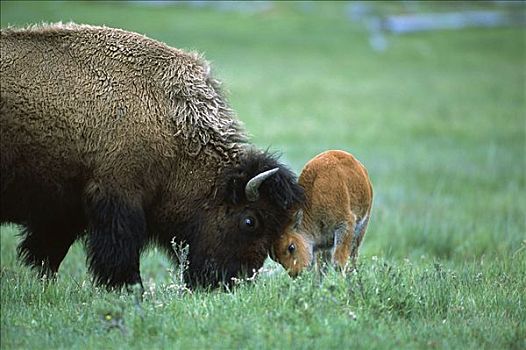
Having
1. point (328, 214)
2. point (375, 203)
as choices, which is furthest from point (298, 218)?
point (375, 203)

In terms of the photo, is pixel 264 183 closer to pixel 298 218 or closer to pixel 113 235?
pixel 298 218

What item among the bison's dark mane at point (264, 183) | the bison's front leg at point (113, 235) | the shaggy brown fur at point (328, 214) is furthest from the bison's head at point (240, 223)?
the bison's front leg at point (113, 235)

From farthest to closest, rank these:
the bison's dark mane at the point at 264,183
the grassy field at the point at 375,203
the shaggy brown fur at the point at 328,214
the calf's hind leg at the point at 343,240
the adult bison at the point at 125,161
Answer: the calf's hind leg at the point at 343,240, the shaggy brown fur at the point at 328,214, the bison's dark mane at the point at 264,183, the adult bison at the point at 125,161, the grassy field at the point at 375,203

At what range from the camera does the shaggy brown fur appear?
28.7 feet

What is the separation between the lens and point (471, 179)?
59.9ft

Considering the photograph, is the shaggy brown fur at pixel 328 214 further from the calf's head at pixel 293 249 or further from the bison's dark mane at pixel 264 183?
the bison's dark mane at pixel 264 183

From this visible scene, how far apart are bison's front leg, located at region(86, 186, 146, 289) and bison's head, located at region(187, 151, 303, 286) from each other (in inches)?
25.0

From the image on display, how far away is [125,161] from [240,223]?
1151 mm

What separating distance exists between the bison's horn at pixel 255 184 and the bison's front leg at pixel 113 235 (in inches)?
36.9

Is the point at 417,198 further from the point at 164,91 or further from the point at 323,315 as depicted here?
the point at 323,315

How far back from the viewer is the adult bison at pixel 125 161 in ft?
26.9

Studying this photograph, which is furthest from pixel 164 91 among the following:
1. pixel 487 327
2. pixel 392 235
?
pixel 392 235

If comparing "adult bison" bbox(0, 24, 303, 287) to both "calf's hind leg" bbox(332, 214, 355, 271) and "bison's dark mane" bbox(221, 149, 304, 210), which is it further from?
"calf's hind leg" bbox(332, 214, 355, 271)

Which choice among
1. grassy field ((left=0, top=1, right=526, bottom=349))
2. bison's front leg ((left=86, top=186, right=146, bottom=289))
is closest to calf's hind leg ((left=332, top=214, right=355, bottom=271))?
grassy field ((left=0, top=1, right=526, bottom=349))
